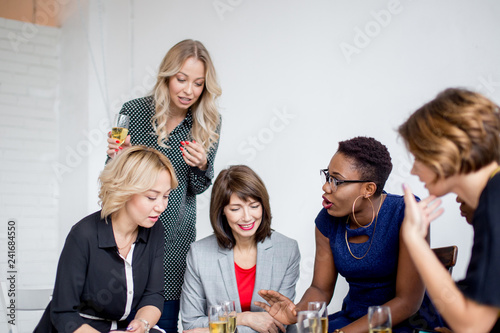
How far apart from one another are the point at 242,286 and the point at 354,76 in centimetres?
192

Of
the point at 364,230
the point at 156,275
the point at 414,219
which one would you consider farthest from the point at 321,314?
the point at 156,275

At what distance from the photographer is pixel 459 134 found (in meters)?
1.45

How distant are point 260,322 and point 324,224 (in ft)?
1.86

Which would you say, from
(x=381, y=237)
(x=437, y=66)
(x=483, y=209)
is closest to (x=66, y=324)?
(x=381, y=237)

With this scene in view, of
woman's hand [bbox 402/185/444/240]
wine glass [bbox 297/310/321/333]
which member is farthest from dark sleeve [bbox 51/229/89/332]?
woman's hand [bbox 402/185/444/240]

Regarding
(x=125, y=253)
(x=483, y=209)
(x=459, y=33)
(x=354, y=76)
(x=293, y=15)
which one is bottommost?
(x=125, y=253)

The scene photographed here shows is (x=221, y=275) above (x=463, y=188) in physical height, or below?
below

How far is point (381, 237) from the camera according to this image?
93.1 inches

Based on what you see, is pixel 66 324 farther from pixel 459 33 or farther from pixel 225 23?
pixel 459 33

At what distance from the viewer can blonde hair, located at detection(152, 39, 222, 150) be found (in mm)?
2648

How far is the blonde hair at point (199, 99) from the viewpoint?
2.65 meters

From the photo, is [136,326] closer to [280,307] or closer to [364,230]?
[280,307]

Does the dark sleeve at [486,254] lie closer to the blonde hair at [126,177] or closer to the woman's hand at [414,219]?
the woman's hand at [414,219]

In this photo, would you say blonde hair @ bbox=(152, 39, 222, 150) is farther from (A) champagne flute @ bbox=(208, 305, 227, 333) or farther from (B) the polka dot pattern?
(A) champagne flute @ bbox=(208, 305, 227, 333)
